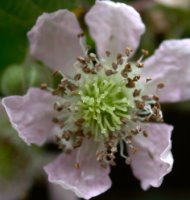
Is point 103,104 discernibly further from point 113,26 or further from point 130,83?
point 113,26

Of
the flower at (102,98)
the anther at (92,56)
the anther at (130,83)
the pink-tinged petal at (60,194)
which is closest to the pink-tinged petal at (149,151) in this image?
the flower at (102,98)

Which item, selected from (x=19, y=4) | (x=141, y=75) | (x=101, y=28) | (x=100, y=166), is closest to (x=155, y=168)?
(x=100, y=166)

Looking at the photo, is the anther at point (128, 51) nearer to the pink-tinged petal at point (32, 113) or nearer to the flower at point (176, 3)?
the pink-tinged petal at point (32, 113)

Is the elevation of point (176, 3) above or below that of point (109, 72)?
below

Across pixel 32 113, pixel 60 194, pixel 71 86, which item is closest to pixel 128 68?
pixel 71 86

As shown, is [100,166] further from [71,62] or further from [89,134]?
[71,62]

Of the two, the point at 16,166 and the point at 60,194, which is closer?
the point at 16,166

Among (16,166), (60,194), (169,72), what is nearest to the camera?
(169,72)
